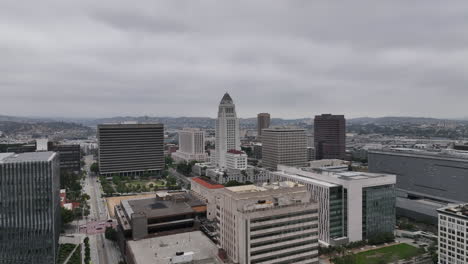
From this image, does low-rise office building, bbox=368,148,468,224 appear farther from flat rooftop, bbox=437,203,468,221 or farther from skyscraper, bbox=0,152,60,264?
skyscraper, bbox=0,152,60,264

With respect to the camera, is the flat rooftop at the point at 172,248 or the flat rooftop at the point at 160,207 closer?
the flat rooftop at the point at 172,248

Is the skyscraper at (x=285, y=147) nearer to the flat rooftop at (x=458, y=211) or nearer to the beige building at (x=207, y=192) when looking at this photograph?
the beige building at (x=207, y=192)

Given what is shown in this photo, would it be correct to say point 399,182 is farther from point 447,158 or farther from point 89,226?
point 89,226

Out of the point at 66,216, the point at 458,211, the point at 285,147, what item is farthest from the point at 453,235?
the point at 285,147

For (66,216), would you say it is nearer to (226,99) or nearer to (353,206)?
(353,206)

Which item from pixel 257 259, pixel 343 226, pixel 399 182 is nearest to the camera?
pixel 257 259

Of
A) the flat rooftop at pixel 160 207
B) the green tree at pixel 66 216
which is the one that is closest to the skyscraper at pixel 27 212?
the flat rooftop at pixel 160 207

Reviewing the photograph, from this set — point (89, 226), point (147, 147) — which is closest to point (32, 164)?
point (89, 226)
